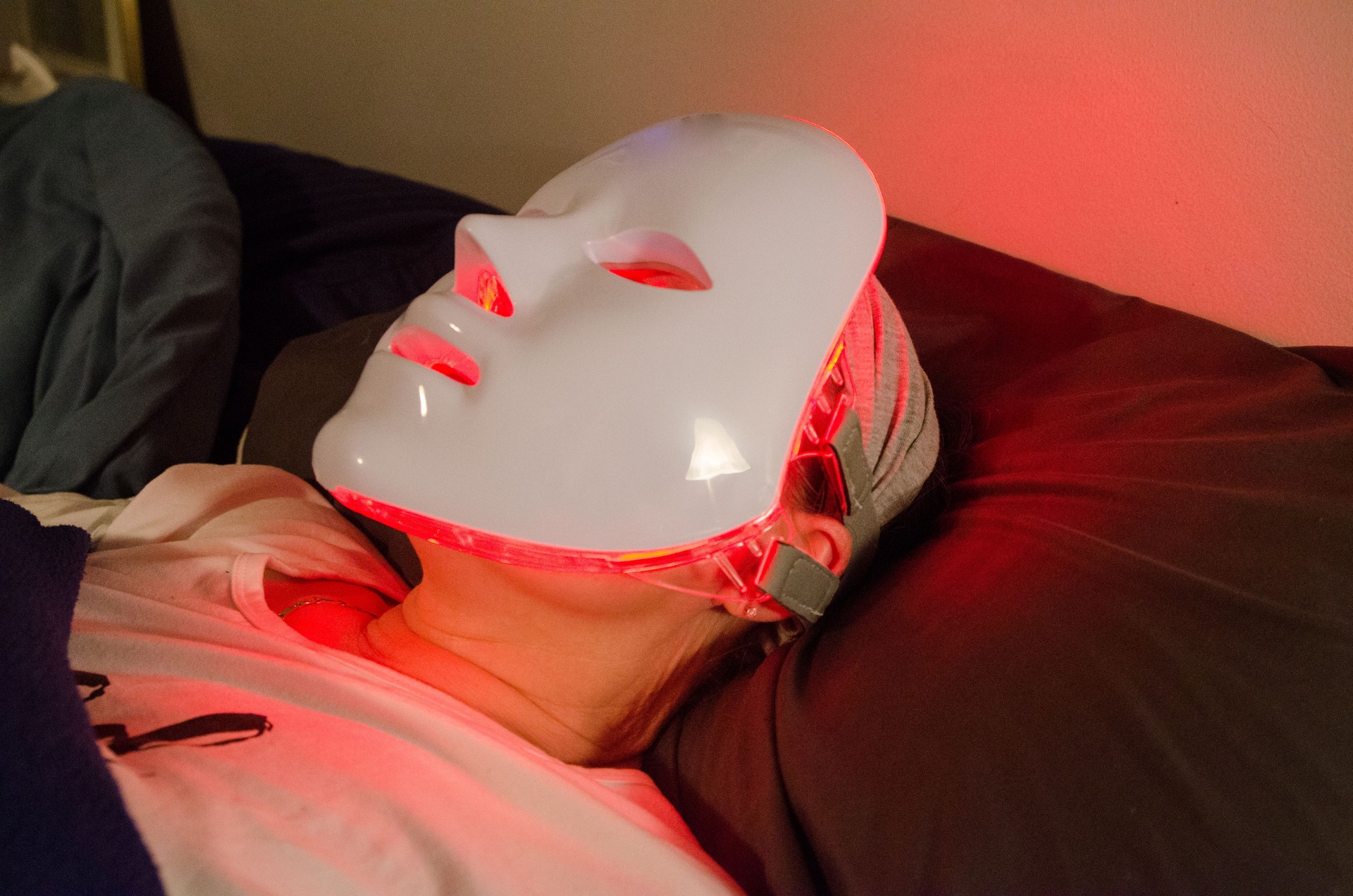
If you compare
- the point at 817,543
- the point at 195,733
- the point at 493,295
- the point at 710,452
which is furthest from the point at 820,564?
the point at 195,733

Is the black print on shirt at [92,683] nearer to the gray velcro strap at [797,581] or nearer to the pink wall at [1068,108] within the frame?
the gray velcro strap at [797,581]

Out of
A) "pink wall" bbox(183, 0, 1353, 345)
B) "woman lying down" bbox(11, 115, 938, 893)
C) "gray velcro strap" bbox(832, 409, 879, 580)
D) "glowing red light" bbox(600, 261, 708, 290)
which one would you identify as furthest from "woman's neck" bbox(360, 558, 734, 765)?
"pink wall" bbox(183, 0, 1353, 345)

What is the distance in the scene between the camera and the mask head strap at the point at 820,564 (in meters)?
0.63

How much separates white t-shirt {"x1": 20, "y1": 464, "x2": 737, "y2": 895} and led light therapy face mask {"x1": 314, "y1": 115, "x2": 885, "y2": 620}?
139 millimetres

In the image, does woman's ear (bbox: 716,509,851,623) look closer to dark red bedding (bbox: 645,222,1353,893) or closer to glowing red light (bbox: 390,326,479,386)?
dark red bedding (bbox: 645,222,1353,893)

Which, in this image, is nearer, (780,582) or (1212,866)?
(1212,866)

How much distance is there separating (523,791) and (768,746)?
174 mm

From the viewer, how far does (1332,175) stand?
0.68 m

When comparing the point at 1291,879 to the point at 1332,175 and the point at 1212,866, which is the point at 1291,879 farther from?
the point at 1332,175

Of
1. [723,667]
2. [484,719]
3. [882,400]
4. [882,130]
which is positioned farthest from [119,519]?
[882,130]

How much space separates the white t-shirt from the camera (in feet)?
1.68

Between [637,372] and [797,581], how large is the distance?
21cm

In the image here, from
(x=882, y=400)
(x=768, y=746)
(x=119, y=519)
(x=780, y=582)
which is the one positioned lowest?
Answer: (x=119, y=519)

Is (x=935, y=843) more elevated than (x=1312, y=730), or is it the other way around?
(x=1312, y=730)
